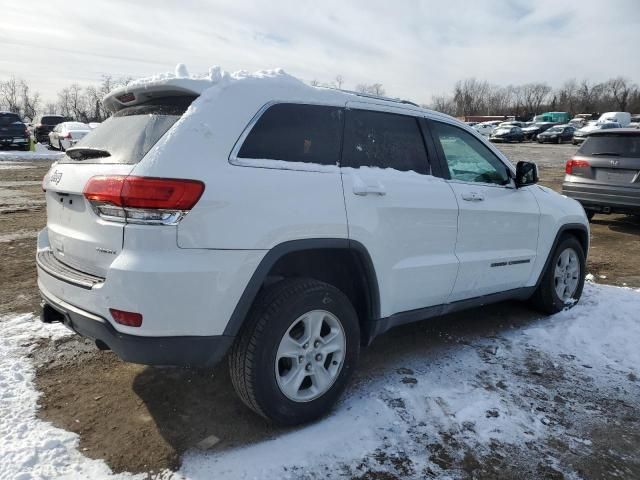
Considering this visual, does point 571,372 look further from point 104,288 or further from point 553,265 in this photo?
point 104,288

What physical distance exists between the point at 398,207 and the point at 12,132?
87.1ft

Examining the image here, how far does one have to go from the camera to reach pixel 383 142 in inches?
136

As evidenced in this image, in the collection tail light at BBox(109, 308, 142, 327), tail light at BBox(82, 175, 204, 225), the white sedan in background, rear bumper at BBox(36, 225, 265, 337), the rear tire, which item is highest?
the white sedan in background

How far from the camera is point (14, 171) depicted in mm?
16938

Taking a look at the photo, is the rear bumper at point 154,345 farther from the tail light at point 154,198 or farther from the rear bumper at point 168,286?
the tail light at point 154,198

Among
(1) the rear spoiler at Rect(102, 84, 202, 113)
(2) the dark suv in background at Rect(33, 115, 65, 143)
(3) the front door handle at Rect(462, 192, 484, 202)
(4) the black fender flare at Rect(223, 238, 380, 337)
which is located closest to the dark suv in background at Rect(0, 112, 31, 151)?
(2) the dark suv in background at Rect(33, 115, 65, 143)

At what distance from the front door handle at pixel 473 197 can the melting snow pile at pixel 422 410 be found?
3.92 ft

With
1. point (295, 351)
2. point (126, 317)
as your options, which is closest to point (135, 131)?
point (126, 317)

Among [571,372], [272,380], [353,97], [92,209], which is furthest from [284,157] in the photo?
[571,372]

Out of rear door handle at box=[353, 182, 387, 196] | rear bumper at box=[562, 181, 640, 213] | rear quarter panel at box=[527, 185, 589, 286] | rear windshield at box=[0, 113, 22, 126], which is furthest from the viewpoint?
rear windshield at box=[0, 113, 22, 126]

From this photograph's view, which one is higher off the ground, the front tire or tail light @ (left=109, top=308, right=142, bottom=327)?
tail light @ (left=109, top=308, right=142, bottom=327)

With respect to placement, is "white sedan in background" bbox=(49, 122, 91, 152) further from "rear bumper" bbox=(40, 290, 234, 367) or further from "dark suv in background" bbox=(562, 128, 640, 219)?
"rear bumper" bbox=(40, 290, 234, 367)

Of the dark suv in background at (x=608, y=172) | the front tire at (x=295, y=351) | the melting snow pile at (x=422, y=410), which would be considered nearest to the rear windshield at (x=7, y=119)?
the melting snow pile at (x=422, y=410)

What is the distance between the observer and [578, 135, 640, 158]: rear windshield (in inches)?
332
